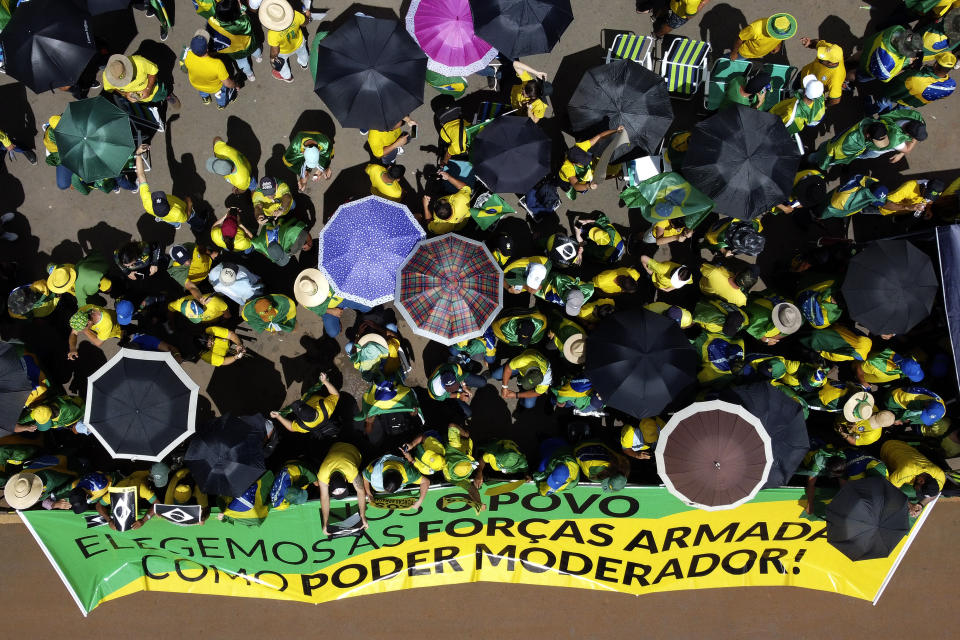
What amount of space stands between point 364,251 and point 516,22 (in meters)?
3.33

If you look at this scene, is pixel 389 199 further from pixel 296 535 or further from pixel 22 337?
pixel 22 337

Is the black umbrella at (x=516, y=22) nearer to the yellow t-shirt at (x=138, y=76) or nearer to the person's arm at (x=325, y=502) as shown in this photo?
the yellow t-shirt at (x=138, y=76)

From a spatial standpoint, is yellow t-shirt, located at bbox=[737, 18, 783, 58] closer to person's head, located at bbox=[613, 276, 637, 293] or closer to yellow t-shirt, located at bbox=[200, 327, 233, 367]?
person's head, located at bbox=[613, 276, 637, 293]

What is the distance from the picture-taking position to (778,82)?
7.84 meters

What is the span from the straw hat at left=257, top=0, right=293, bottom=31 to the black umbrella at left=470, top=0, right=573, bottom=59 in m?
2.32

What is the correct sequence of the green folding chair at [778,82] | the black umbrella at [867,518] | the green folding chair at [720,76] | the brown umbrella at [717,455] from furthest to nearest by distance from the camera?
the green folding chair at [720,76], the green folding chair at [778,82], the black umbrella at [867,518], the brown umbrella at [717,455]

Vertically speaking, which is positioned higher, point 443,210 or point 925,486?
point 443,210

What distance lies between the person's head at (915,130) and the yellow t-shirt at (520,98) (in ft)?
14.5

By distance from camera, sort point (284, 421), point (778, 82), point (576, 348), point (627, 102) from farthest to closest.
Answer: point (778, 82) → point (284, 421) → point (627, 102) → point (576, 348)

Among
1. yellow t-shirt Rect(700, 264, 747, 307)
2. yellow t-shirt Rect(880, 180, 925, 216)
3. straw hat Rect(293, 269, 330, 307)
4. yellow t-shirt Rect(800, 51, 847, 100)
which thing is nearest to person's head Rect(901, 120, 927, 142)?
yellow t-shirt Rect(880, 180, 925, 216)

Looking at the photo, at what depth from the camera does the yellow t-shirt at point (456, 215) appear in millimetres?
7051

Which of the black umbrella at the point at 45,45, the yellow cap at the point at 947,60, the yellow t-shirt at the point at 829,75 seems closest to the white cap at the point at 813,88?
the yellow t-shirt at the point at 829,75

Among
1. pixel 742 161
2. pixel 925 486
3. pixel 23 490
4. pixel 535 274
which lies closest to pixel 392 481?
pixel 535 274

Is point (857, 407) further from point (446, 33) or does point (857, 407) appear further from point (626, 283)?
point (446, 33)
